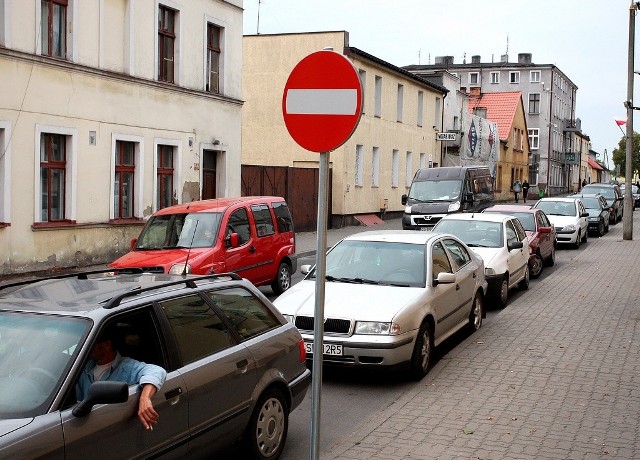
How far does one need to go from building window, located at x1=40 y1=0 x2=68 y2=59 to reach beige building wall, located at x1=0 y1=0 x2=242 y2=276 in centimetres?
18

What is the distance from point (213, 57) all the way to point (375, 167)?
1567 cm

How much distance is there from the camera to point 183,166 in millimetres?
23547

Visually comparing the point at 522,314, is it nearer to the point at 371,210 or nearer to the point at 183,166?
the point at 183,166

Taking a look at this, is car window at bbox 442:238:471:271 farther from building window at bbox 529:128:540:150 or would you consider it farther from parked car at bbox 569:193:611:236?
building window at bbox 529:128:540:150

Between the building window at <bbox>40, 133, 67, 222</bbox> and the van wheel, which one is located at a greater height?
the building window at <bbox>40, 133, 67, 222</bbox>

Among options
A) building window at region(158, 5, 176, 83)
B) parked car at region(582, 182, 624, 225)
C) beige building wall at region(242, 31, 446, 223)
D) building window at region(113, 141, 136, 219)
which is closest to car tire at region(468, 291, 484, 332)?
building window at region(113, 141, 136, 219)

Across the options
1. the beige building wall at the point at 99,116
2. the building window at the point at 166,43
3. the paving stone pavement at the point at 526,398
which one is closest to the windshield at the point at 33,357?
the paving stone pavement at the point at 526,398

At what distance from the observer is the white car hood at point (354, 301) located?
8.56 metres

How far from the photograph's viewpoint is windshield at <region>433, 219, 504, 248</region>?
15.1 m

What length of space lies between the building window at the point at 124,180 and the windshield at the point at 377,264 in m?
11.6

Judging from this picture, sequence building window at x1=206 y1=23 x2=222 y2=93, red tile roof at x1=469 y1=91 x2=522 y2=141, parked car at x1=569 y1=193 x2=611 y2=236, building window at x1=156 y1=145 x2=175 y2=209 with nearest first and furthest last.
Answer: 1. building window at x1=156 y1=145 x2=175 y2=209
2. building window at x1=206 y1=23 x2=222 y2=93
3. parked car at x1=569 y1=193 x2=611 y2=236
4. red tile roof at x1=469 y1=91 x2=522 y2=141

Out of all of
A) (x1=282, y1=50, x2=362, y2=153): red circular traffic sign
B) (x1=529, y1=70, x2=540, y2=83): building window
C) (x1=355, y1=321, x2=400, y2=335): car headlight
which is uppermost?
(x1=529, y1=70, x2=540, y2=83): building window

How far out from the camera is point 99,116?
1998 centimetres

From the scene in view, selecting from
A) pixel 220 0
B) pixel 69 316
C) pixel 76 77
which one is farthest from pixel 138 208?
pixel 69 316
